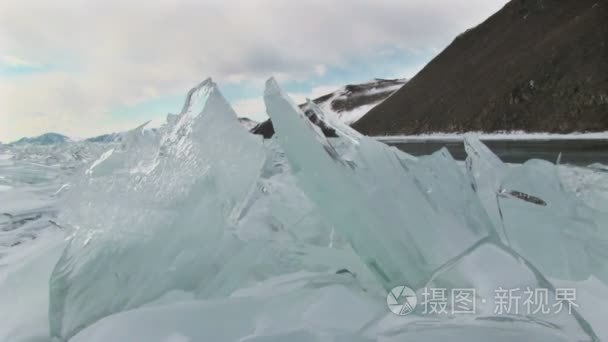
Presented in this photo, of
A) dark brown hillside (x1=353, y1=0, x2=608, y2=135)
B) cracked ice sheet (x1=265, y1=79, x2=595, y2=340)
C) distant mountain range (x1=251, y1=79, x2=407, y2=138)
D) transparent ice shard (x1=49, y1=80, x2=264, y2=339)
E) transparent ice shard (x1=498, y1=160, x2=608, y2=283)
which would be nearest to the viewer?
cracked ice sheet (x1=265, y1=79, x2=595, y2=340)

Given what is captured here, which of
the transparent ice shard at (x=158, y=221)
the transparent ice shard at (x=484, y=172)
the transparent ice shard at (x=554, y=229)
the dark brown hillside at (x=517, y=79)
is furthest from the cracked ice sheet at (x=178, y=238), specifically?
the dark brown hillside at (x=517, y=79)

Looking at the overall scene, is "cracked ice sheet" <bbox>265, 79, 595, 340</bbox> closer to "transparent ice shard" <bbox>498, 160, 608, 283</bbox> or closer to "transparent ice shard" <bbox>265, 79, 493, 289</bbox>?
"transparent ice shard" <bbox>265, 79, 493, 289</bbox>

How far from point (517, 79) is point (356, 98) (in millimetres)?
92718

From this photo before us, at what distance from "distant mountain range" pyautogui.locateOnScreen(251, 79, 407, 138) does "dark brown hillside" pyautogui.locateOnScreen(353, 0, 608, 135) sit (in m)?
37.6

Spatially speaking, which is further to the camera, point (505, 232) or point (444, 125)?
point (444, 125)

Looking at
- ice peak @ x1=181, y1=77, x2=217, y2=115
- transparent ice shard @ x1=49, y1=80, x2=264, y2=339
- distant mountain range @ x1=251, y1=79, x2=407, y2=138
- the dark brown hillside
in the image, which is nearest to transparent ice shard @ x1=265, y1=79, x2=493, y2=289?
transparent ice shard @ x1=49, y1=80, x2=264, y2=339

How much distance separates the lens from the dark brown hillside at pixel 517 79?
42844 mm

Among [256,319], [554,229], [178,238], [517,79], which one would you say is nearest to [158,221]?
[178,238]

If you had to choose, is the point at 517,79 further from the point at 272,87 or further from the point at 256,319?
the point at 256,319

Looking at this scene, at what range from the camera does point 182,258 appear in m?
2.65

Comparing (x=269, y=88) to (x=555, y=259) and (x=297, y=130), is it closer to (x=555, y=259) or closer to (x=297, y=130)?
(x=297, y=130)

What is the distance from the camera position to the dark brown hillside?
42.8m

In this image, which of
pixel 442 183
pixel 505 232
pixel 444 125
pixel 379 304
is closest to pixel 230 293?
pixel 379 304

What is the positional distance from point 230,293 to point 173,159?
1.13 meters
